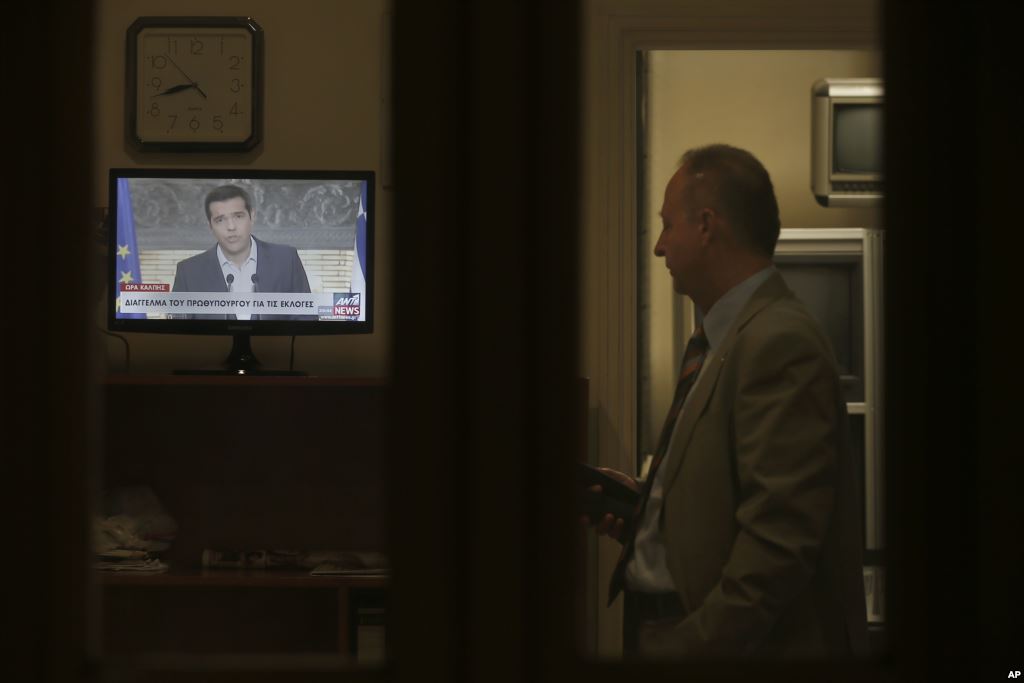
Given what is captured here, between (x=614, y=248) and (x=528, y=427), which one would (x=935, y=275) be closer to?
(x=528, y=427)

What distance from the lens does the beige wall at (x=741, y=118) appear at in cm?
298

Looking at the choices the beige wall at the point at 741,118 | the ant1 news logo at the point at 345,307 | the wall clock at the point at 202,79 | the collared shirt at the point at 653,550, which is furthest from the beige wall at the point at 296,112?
the collared shirt at the point at 653,550

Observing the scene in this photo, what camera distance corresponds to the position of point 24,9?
38cm

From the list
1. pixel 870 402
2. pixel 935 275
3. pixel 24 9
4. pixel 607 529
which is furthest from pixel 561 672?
pixel 870 402

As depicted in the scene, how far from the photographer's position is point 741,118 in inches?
122

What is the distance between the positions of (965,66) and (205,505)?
2335 millimetres

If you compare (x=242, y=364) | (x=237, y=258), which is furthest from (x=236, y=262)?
(x=242, y=364)

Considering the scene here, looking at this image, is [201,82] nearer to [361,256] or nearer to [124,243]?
[124,243]

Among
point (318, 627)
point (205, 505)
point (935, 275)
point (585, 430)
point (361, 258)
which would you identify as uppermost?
point (361, 258)

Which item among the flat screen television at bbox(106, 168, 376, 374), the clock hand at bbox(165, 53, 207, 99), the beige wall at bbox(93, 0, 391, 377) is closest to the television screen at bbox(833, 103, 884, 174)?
the beige wall at bbox(93, 0, 391, 377)

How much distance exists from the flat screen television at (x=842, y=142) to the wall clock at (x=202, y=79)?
59.0 inches

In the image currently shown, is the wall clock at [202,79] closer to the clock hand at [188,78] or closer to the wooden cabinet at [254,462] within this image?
the clock hand at [188,78]

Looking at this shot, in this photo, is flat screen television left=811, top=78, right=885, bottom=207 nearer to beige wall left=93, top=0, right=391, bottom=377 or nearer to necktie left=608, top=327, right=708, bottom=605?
beige wall left=93, top=0, right=391, bottom=377

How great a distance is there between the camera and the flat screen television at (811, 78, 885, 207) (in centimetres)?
291
